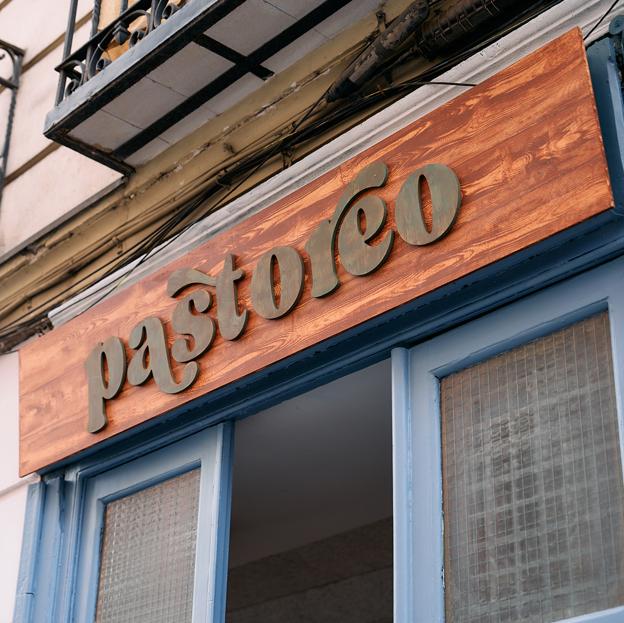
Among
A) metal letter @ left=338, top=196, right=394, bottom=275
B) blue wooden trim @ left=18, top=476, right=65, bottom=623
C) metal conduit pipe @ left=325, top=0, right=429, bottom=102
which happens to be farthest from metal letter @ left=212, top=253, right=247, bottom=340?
blue wooden trim @ left=18, top=476, right=65, bottom=623

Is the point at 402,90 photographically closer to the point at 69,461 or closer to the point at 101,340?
the point at 101,340

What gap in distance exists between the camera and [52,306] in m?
6.50

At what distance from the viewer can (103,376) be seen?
5613 millimetres

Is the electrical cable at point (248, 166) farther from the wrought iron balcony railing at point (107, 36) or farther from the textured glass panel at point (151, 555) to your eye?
the textured glass panel at point (151, 555)

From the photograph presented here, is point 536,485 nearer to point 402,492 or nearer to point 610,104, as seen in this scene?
point 402,492

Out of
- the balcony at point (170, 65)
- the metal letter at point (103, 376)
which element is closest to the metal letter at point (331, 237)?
the balcony at point (170, 65)

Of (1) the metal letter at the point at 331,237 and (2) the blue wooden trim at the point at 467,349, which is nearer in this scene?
(2) the blue wooden trim at the point at 467,349

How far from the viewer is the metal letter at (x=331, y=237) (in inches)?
183

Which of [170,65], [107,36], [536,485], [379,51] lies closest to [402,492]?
[536,485]

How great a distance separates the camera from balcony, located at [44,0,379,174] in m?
5.49

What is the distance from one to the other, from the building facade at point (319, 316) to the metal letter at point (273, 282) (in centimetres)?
1

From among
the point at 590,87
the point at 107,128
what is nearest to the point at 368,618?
the point at 107,128

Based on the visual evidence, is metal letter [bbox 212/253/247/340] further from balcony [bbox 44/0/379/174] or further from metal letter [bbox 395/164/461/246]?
balcony [bbox 44/0/379/174]

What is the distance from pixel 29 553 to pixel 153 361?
1154 millimetres
